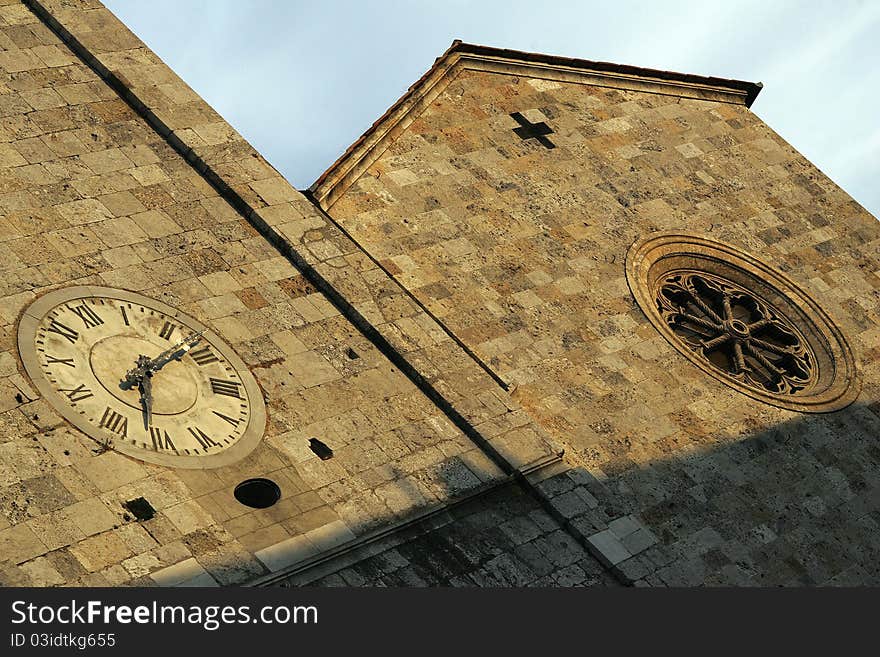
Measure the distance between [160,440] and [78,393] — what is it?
1129 mm

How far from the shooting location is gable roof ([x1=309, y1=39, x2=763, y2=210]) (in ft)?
89.6

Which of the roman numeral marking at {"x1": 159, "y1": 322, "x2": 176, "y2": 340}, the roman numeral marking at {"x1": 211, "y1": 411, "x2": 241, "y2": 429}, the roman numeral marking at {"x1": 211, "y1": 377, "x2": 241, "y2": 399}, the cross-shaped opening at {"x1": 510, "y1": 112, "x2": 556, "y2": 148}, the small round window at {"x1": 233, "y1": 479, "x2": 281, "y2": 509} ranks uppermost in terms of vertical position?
the cross-shaped opening at {"x1": 510, "y1": 112, "x2": 556, "y2": 148}

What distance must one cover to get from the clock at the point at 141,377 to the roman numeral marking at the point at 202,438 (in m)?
0.01

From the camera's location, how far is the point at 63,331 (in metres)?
21.2

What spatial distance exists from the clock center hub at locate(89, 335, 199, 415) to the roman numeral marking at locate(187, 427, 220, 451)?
31cm

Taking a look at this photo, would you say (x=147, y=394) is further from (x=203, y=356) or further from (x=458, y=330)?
(x=458, y=330)

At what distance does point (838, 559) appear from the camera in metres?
25.2

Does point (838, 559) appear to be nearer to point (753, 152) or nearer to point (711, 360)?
point (711, 360)

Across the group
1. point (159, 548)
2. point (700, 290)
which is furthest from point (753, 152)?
point (159, 548)

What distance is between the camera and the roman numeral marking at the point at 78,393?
20.5 m

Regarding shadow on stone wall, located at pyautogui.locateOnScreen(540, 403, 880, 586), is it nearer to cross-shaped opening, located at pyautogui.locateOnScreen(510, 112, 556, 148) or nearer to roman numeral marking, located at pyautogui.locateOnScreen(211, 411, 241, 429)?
roman numeral marking, located at pyautogui.locateOnScreen(211, 411, 241, 429)

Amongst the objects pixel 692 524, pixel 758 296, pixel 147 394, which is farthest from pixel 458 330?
pixel 758 296

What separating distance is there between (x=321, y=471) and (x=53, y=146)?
606 cm

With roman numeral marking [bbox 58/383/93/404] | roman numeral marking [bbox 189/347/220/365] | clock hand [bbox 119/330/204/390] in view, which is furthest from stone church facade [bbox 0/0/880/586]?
clock hand [bbox 119/330/204/390]
